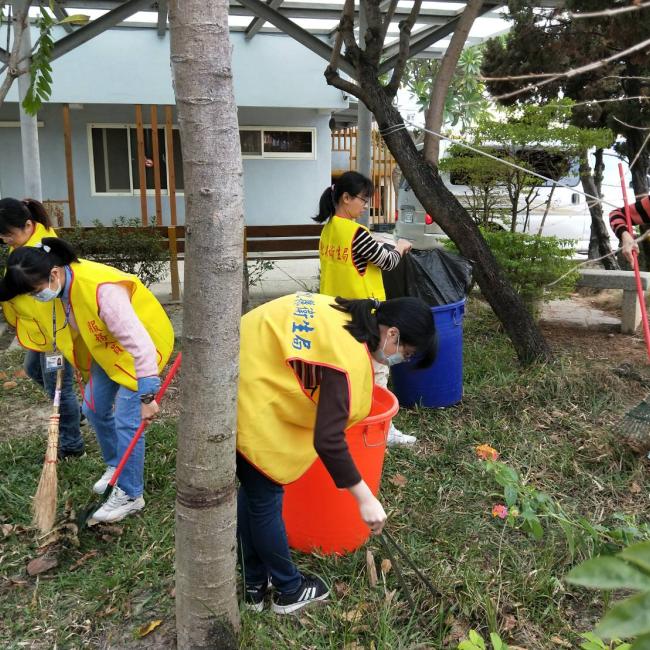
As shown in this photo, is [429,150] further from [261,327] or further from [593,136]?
[261,327]

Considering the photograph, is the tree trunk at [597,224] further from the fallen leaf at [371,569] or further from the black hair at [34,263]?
the black hair at [34,263]

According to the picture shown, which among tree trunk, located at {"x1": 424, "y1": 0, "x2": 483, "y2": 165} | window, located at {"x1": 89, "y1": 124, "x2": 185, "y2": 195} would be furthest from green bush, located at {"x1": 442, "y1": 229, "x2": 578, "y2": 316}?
A: window, located at {"x1": 89, "y1": 124, "x2": 185, "y2": 195}

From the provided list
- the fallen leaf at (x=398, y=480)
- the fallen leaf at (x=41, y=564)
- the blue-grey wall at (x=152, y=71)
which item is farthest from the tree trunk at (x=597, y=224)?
the fallen leaf at (x=41, y=564)

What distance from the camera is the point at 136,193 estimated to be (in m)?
13.1

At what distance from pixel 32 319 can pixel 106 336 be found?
0.64 metres

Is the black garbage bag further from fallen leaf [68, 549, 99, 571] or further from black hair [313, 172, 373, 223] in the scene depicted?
fallen leaf [68, 549, 99, 571]

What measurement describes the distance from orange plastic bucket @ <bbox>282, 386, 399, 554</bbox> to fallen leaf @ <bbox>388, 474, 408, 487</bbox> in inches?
27.4

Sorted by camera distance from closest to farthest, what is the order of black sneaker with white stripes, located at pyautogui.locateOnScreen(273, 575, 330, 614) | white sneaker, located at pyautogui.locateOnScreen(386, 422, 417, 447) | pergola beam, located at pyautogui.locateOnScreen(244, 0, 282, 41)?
1. black sneaker with white stripes, located at pyautogui.locateOnScreen(273, 575, 330, 614)
2. white sneaker, located at pyautogui.locateOnScreen(386, 422, 417, 447)
3. pergola beam, located at pyautogui.locateOnScreen(244, 0, 282, 41)

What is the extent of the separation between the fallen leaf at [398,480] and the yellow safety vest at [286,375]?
1.34 metres

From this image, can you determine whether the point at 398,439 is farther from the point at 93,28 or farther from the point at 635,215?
the point at 93,28

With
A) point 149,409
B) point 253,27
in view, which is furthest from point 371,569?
point 253,27

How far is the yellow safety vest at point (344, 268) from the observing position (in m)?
3.96

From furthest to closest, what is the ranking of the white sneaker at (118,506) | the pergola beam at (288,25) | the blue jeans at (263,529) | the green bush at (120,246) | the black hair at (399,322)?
1. the green bush at (120,246)
2. the pergola beam at (288,25)
3. the white sneaker at (118,506)
4. the blue jeans at (263,529)
5. the black hair at (399,322)

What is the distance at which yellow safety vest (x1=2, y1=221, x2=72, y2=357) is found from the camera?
3488 millimetres
